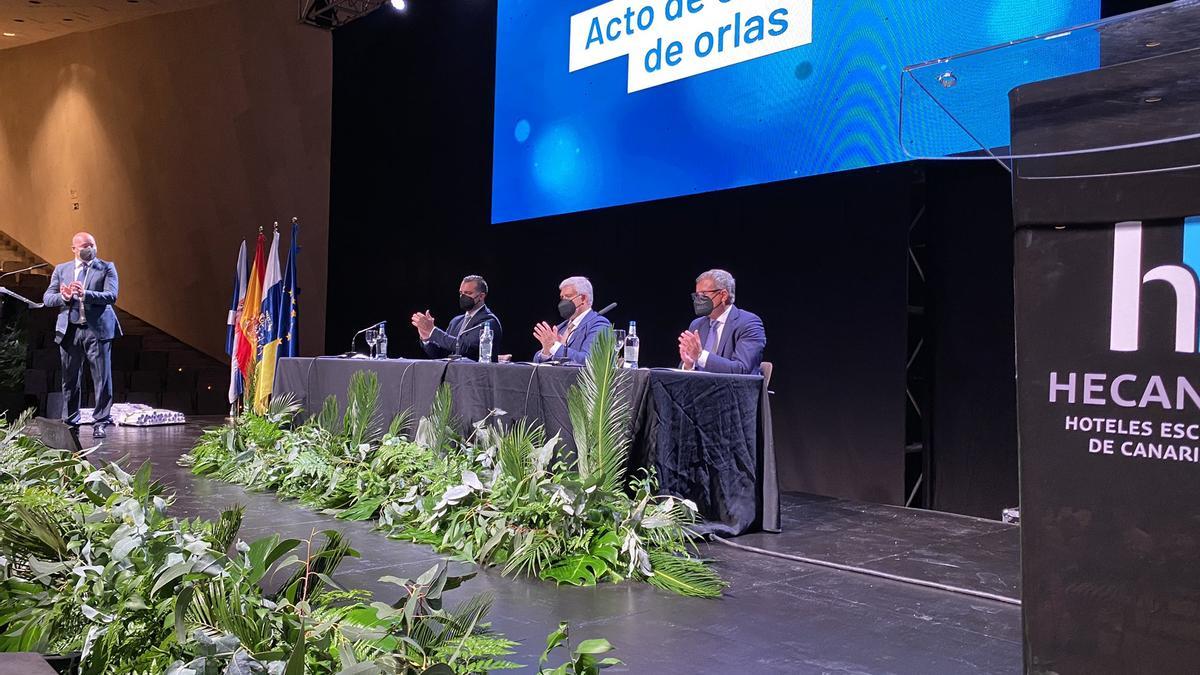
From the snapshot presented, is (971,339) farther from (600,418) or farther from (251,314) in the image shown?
(251,314)

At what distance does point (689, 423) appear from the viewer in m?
3.41

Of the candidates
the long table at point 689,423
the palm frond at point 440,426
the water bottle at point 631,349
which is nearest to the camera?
the long table at point 689,423

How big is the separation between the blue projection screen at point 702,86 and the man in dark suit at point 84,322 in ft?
10.1

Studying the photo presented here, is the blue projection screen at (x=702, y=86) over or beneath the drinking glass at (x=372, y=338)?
over

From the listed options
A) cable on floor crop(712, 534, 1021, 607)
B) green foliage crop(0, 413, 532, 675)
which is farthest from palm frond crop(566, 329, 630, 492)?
green foliage crop(0, 413, 532, 675)

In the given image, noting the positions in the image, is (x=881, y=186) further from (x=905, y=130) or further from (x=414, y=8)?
(x=414, y=8)

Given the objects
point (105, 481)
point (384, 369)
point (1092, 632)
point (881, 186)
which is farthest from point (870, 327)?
point (1092, 632)

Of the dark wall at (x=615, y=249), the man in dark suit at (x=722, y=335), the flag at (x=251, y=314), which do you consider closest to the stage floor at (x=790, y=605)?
the man in dark suit at (x=722, y=335)

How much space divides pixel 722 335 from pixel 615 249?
7.24 feet

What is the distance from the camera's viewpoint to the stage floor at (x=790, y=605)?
2.08 m

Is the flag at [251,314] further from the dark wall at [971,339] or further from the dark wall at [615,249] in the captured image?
the dark wall at [971,339]

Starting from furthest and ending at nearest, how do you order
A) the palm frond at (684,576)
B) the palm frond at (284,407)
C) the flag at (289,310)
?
1. the flag at (289,310)
2. the palm frond at (284,407)
3. the palm frond at (684,576)

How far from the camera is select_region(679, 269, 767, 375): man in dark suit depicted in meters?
4.02

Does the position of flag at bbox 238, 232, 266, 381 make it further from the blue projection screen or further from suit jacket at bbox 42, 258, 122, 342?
the blue projection screen
